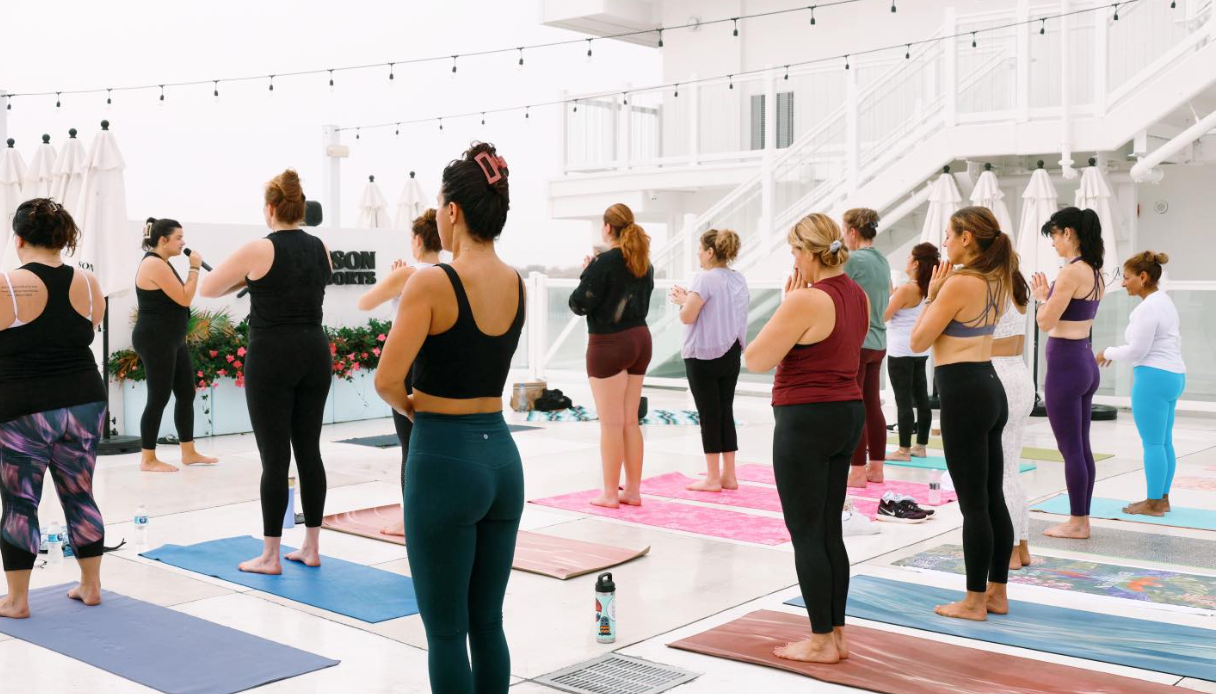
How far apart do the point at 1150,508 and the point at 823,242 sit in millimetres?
4043

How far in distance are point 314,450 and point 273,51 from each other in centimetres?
1531

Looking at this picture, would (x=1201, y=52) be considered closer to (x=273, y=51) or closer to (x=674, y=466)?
(x=674, y=466)

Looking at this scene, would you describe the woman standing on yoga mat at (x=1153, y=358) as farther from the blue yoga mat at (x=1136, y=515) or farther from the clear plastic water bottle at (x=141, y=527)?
the clear plastic water bottle at (x=141, y=527)

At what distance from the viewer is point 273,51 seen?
763 inches

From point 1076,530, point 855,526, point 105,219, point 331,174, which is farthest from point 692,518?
point 331,174

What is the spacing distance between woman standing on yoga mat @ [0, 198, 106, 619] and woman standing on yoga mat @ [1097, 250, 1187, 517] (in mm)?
5433

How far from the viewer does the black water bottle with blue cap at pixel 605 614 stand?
15.2 ft

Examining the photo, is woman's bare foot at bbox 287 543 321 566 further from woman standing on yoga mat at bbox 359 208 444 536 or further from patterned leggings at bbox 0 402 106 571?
patterned leggings at bbox 0 402 106 571

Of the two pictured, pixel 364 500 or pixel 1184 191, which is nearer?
pixel 364 500

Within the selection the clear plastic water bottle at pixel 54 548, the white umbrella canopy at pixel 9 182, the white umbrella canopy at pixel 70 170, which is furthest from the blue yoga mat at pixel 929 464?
the white umbrella canopy at pixel 9 182

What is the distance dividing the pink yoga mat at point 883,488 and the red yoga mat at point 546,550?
1.65 m

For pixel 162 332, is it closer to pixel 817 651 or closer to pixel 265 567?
pixel 265 567

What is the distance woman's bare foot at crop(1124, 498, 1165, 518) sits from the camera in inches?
284

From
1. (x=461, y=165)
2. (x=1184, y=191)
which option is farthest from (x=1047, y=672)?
(x=1184, y=191)
